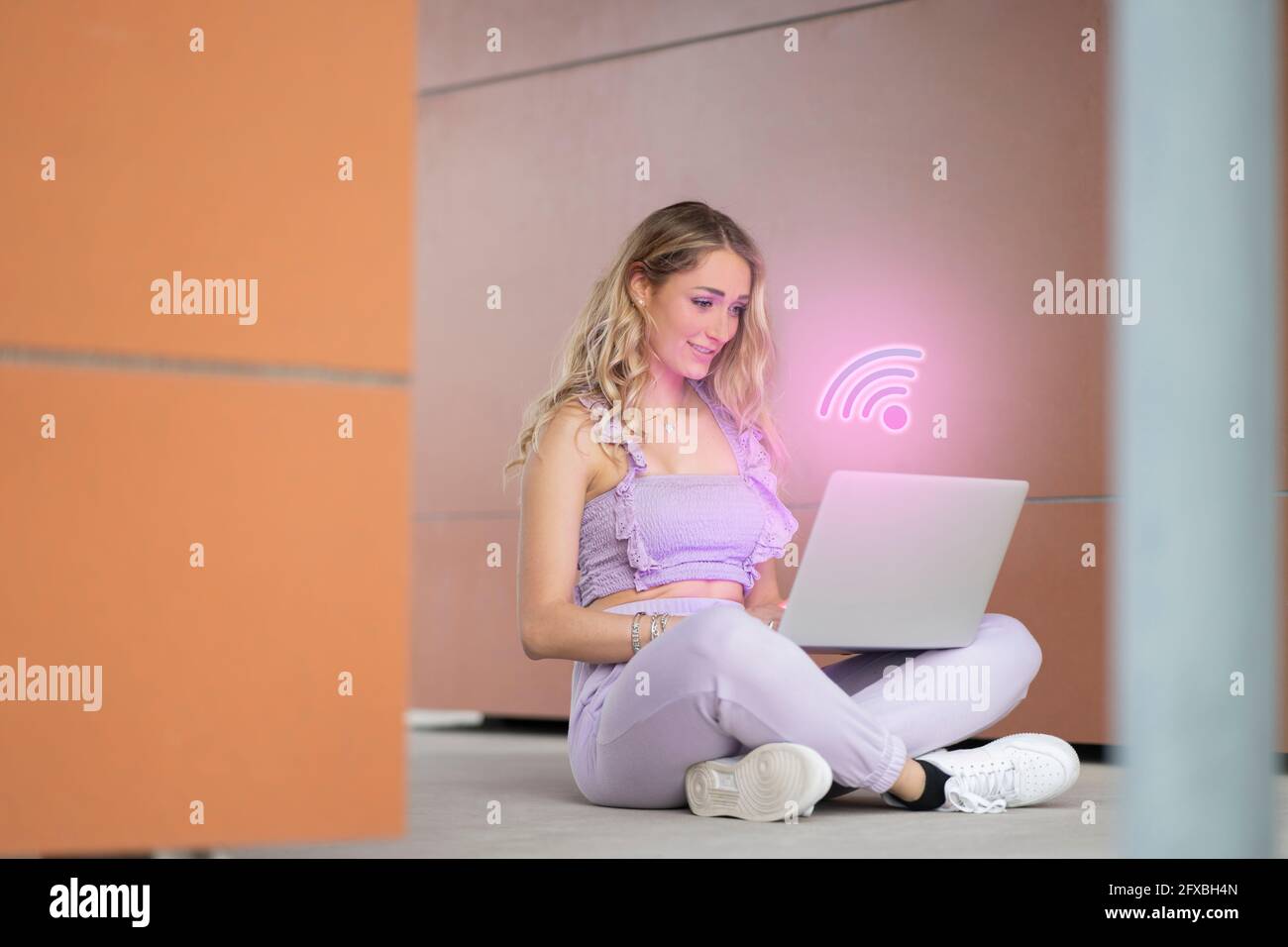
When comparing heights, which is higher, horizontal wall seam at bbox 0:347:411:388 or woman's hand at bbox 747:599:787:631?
horizontal wall seam at bbox 0:347:411:388

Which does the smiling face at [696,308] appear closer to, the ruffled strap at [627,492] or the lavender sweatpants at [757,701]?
the ruffled strap at [627,492]

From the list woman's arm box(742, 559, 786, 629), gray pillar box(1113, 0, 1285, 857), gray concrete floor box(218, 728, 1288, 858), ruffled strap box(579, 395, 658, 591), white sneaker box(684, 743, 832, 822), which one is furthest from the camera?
woman's arm box(742, 559, 786, 629)

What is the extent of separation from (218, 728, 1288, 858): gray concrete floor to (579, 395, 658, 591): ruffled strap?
423 millimetres

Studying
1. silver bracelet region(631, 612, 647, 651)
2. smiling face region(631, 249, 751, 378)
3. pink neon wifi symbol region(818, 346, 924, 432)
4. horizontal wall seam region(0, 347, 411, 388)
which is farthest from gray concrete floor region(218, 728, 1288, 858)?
pink neon wifi symbol region(818, 346, 924, 432)

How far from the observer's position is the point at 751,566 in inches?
109

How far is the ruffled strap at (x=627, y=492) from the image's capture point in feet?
8.60

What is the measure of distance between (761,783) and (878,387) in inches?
73.0

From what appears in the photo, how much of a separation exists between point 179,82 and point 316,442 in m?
0.45

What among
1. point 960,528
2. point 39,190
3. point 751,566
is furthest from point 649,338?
point 39,190

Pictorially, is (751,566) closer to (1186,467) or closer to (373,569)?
(373,569)

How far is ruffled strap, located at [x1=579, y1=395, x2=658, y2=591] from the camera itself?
2.62 metres

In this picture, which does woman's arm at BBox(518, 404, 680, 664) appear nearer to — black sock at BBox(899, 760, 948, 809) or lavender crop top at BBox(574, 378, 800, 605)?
lavender crop top at BBox(574, 378, 800, 605)

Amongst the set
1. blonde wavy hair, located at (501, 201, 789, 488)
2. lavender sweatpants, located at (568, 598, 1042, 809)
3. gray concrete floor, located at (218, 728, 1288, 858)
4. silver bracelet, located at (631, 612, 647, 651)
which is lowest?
gray concrete floor, located at (218, 728, 1288, 858)

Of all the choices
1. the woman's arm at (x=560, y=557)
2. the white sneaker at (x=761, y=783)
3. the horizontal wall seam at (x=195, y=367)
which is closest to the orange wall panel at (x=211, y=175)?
the horizontal wall seam at (x=195, y=367)
